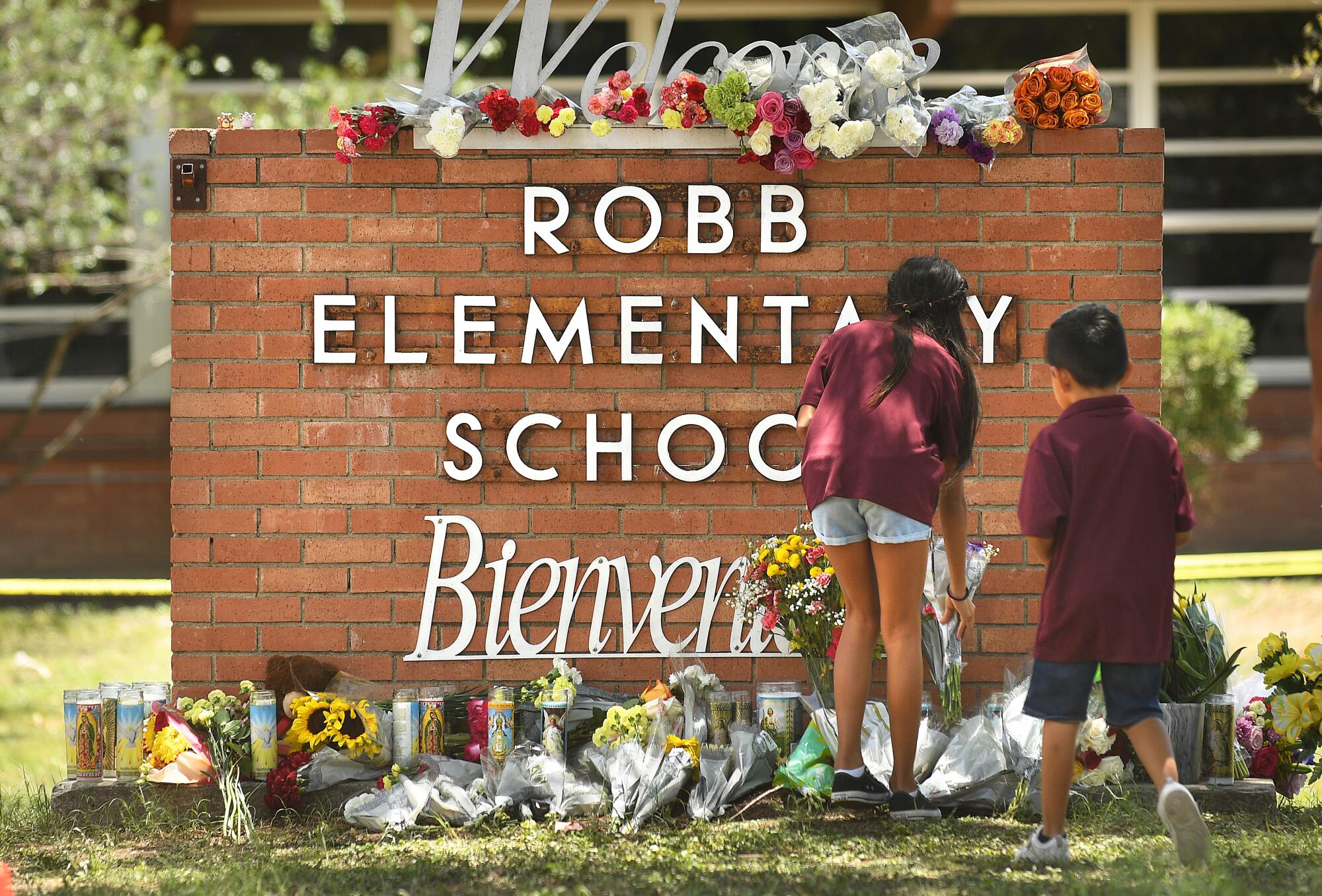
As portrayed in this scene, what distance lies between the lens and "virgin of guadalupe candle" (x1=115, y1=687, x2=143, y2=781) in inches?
171

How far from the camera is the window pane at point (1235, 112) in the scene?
11234 millimetres

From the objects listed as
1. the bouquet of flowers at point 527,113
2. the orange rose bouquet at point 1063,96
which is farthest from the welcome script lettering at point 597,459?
the orange rose bouquet at point 1063,96

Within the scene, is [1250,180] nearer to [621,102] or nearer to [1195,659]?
[1195,659]

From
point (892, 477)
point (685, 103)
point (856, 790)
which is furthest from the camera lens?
→ point (685, 103)

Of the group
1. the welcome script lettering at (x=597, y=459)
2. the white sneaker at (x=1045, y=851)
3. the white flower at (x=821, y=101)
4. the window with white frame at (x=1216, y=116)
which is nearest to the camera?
the white sneaker at (x=1045, y=851)

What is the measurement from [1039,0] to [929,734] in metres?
8.57

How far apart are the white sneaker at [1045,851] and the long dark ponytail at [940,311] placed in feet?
3.63

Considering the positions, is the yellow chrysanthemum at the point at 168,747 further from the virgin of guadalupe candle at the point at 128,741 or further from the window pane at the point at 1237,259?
the window pane at the point at 1237,259

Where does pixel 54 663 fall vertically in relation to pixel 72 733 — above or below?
below

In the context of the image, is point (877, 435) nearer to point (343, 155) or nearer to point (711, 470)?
point (711, 470)

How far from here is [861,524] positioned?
387cm

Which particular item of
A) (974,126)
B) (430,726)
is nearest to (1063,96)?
(974,126)

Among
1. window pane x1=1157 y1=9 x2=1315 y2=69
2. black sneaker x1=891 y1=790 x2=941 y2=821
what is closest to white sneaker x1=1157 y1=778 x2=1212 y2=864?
black sneaker x1=891 y1=790 x2=941 y2=821

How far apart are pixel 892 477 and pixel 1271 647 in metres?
1.63
